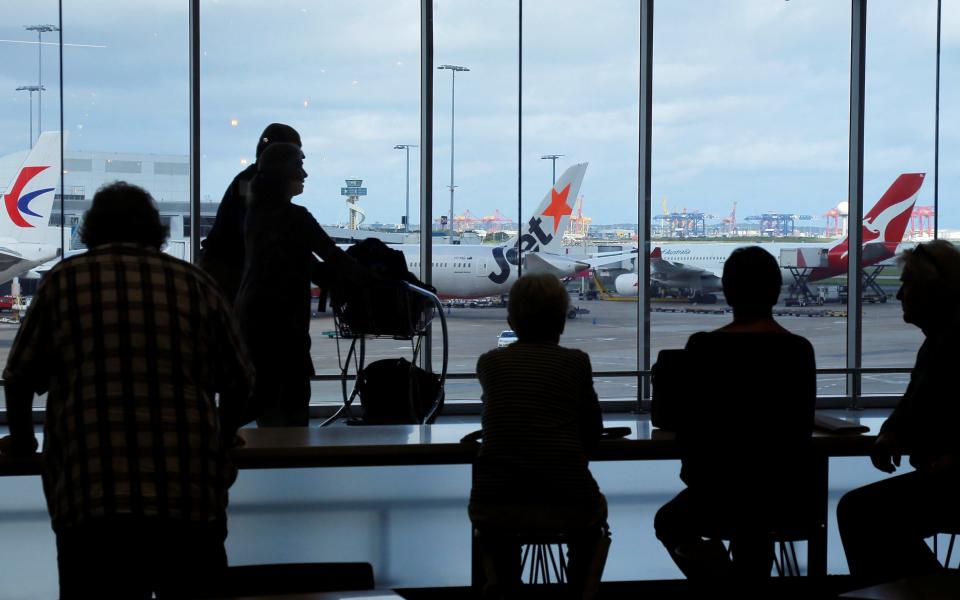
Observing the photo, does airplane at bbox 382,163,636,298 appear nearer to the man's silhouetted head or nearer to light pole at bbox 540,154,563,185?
light pole at bbox 540,154,563,185

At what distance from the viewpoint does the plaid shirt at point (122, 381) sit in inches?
60.6

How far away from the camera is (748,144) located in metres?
7.07

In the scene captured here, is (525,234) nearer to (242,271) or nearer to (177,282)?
(242,271)

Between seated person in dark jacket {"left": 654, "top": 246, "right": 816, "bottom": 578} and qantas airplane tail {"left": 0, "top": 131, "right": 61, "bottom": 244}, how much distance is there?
515 centimetres

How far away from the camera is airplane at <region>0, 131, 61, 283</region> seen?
6.12 meters

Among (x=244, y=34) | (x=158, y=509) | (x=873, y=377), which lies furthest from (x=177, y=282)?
(x=873, y=377)

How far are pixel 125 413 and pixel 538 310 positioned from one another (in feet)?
3.07

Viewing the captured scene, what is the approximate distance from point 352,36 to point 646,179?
2.16 meters

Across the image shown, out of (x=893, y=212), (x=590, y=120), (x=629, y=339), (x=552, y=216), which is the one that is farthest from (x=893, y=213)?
(x=552, y=216)

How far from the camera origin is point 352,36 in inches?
251

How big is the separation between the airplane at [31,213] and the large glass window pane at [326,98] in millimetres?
1032

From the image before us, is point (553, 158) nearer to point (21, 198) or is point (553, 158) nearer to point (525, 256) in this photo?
point (525, 256)

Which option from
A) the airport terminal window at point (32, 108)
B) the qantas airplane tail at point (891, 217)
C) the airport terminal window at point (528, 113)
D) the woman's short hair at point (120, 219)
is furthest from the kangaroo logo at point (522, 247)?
the woman's short hair at point (120, 219)

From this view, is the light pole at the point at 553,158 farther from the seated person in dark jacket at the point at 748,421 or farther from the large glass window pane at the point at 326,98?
the seated person in dark jacket at the point at 748,421
